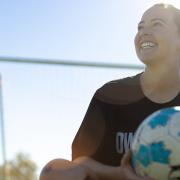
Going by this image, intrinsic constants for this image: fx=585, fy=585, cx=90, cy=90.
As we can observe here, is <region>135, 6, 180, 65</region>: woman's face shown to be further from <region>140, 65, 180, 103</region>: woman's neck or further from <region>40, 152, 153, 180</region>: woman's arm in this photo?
<region>40, 152, 153, 180</region>: woman's arm

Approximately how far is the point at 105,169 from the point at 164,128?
14.2 inches

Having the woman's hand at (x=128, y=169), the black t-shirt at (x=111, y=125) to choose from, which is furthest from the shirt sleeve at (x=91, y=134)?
the woman's hand at (x=128, y=169)

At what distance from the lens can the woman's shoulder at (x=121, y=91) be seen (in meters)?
2.33

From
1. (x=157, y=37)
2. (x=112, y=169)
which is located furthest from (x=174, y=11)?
(x=112, y=169)

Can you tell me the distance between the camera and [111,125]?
224 cm

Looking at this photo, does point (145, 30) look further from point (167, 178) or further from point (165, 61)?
point (167, 178)

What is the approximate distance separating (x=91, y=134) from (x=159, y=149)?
568mm

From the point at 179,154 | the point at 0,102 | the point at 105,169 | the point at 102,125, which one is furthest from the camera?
the point at 0,102

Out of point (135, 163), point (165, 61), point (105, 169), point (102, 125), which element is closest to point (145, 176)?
point (135, 163)

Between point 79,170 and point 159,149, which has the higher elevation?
point 159,149

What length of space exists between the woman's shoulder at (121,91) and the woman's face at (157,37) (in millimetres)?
136

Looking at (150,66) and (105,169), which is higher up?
(150,66)

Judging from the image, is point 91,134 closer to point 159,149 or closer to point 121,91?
point 121,91

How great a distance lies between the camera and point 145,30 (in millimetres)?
2279
